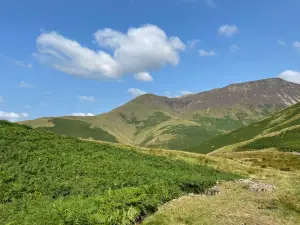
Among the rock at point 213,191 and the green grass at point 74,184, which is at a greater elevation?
the green grass at point 74,184

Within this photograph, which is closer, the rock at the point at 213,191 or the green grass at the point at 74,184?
the green grass at the point at 74,184

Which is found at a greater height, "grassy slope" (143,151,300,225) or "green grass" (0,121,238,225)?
"green grass" (0,121,238,225)

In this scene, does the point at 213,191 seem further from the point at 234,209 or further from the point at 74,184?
the point at 74,184

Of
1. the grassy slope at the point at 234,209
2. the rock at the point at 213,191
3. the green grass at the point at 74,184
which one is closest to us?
the green grass at the point at 74,184

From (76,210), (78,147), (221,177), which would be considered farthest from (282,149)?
(76,210)

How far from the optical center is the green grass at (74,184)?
71.8 feet

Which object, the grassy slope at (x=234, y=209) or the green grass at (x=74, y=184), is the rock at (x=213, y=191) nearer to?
the grassy slope at (x=234, y=209)

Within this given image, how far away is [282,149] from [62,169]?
152395mm

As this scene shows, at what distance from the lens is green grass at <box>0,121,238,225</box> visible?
2189 centimetres

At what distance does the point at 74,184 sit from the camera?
30672mm

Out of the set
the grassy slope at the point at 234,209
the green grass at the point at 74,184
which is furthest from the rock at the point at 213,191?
the green grass at the point at 74,184

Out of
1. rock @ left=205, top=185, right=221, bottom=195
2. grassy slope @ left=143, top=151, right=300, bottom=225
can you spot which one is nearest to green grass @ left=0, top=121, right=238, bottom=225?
rock @ left=205, top=185, right=221, bottom=195

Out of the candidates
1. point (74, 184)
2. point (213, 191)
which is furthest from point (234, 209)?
point (74, 184)

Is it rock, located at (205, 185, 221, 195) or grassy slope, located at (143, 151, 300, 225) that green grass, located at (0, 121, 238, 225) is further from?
grassy slope, located at (143, 151, 300, 225)
